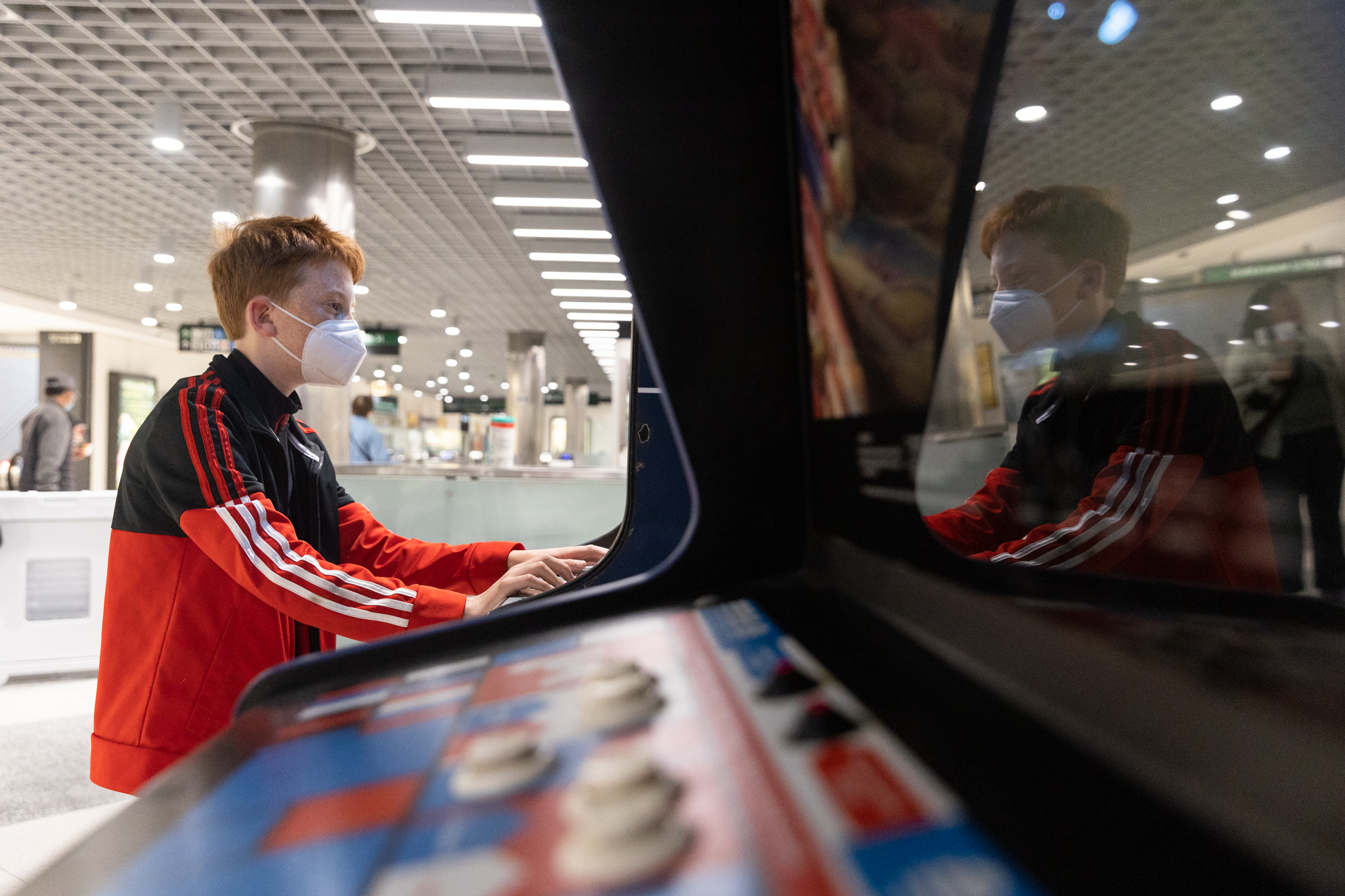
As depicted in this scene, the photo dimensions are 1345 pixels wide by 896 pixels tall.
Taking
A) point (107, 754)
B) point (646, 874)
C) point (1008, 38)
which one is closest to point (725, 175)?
point (1008, 38)

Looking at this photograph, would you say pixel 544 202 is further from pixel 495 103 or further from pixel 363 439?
pixel 363 439

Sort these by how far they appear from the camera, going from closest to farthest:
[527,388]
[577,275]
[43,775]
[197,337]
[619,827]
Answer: [619,827] → [43,775] → [577,275] → [197,337] → [527,388]

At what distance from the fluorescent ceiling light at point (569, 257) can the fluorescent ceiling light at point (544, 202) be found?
5.04 ft

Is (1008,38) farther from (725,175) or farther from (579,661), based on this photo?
(579,661)

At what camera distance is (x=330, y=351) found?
1.42m

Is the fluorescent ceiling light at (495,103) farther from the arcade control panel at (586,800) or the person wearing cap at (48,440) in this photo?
the arcade control panel at (586,800)

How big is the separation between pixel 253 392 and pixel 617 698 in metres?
1.09

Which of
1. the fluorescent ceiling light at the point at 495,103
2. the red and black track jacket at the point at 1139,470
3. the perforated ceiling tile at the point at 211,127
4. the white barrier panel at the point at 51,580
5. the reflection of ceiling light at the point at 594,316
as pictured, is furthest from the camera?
the reflection of ceiling light at the point at 594,316

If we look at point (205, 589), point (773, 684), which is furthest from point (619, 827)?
point (205, 589)

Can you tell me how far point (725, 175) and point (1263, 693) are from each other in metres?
0.46

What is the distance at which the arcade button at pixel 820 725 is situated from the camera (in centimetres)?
30

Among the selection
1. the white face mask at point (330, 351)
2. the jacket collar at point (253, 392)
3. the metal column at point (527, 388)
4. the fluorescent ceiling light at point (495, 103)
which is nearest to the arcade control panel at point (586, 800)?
the jacket collar at point (253, 392)

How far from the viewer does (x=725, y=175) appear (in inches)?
23.2

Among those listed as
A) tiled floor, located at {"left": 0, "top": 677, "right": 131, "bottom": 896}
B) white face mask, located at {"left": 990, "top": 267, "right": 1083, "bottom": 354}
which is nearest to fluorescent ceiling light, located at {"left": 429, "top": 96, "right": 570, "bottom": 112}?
tiled floor, located at {"left": 0, "top": 677, "right": 131, "bottom": 896}
